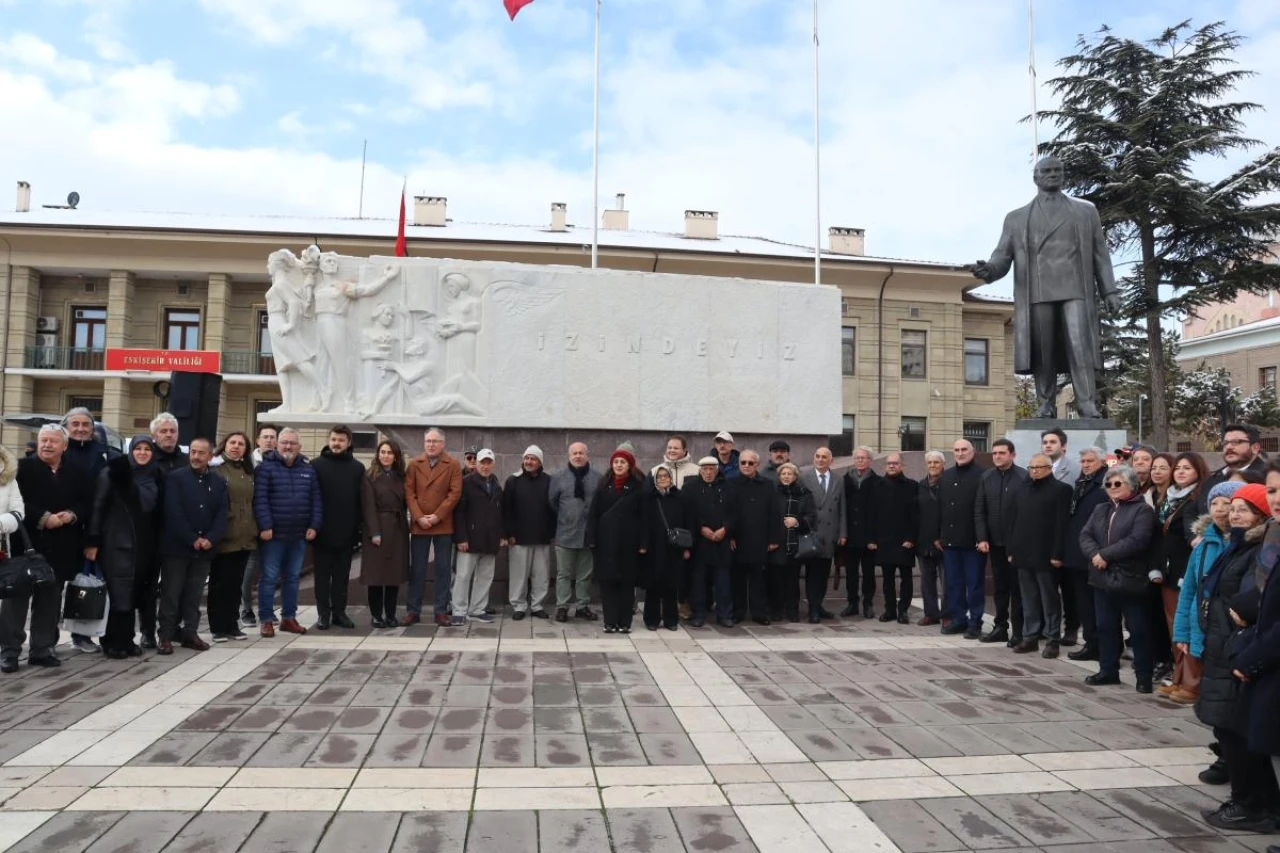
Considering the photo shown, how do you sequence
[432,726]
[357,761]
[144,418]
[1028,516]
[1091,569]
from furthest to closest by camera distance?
[144,418] → [1028,516] → [1091,569] → [432,726] → [357,761]

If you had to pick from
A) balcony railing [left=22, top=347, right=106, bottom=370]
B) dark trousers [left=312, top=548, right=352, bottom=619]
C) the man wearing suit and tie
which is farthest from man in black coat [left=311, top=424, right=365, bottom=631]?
balcony railing [left=22, top=347, right=106, bottom=370]

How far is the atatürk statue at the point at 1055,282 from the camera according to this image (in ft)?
29.4

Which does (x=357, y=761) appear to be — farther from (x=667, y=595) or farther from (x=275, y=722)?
(x=667, y=595)

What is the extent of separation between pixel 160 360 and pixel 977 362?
28.1 meters

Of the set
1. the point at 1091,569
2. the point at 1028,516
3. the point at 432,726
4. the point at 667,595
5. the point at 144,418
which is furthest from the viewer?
the point at 144,418

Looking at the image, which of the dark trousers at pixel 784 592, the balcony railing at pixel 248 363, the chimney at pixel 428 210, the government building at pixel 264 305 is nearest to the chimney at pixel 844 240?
the government building at pixel 264 305

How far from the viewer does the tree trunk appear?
22000mm

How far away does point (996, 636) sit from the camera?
7.51m

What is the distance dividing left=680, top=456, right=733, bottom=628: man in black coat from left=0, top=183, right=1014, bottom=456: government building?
18.4m

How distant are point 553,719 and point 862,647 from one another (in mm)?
3262

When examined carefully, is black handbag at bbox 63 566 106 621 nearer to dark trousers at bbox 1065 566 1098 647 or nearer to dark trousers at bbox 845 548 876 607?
dark trousers at bbox 845 548 876 607

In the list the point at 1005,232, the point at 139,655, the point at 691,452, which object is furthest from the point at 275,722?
the point at 1005,232

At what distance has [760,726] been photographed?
15.8ft

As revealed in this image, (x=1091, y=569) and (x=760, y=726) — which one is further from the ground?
(x=1091, y=569)
